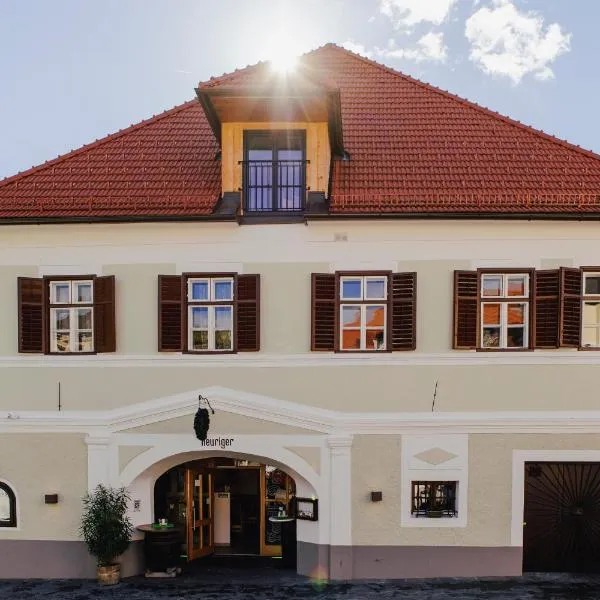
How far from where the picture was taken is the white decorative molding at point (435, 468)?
11273mm

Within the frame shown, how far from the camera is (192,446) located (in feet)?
37.7

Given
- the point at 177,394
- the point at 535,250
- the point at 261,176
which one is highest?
the point at 261,176

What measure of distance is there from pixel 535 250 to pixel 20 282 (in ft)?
30.8

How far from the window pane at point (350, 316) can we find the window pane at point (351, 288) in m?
0.20

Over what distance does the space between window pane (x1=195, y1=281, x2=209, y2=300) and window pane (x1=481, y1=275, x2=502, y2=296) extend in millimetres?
5062

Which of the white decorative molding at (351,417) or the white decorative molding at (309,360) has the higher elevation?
the white decorative molding at (309,360)

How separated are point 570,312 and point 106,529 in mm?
9097

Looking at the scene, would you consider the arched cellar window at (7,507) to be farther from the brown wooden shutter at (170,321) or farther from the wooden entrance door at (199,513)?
the brown wooden shutter at (170,321)

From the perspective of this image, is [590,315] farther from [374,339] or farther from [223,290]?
[223,290]

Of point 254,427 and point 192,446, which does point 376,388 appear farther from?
point 192,446

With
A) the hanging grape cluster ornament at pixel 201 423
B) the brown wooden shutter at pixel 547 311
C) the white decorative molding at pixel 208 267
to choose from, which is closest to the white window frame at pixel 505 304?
the brown wooden shutter at pixel 547 311

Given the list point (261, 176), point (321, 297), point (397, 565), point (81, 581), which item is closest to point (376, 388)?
point (321, 297)

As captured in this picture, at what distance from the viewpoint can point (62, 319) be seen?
457 inches

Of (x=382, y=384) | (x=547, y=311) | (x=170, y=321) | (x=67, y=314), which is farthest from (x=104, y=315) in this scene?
(x=547, y=311)
